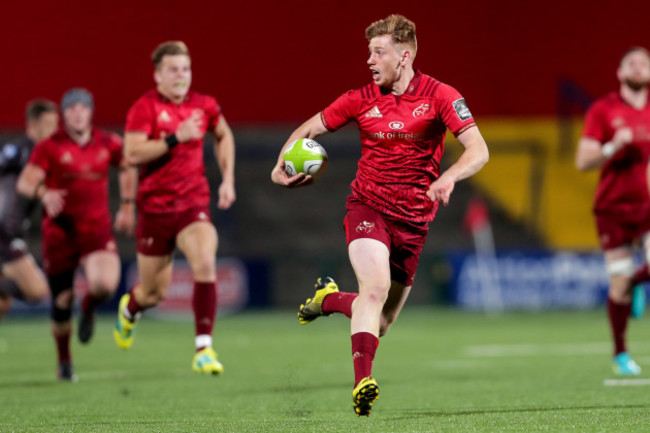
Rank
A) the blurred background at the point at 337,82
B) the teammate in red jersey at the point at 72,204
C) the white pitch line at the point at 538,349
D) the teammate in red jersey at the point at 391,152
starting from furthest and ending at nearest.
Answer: the blurred background at the point at 337,82, the white pitch line at the point at 538,349, the teammate in red jersey at the point at 72,204, the teammate in red jersey at the point at 391,152

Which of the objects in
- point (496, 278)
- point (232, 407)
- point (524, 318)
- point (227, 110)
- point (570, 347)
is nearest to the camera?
point (232, 407)

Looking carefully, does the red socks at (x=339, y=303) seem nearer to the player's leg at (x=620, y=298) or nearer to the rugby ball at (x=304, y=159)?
the rugby ball at (x=304, y=159)

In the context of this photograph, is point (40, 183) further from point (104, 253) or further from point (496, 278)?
point (496, 278)

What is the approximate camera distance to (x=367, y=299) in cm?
618

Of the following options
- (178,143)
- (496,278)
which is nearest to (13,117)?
(496,278)

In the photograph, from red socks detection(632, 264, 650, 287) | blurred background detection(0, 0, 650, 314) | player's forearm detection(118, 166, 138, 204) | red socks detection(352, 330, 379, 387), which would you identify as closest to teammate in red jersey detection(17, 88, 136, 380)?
player's forearm detection(118, 166, 138, 204)

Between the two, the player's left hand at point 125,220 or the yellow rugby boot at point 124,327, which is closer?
the yellow rugby boot at point 124,327

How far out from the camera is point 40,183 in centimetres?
953

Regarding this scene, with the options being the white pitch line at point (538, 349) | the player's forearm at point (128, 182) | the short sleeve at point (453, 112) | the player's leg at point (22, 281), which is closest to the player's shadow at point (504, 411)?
the short sleeve at point (453, 112)

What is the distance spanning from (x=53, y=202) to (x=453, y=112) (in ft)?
14.1

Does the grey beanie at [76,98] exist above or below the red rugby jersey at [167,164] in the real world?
above

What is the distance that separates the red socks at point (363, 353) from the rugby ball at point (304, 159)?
1.04 metres

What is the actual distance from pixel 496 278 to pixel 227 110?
7497 mm

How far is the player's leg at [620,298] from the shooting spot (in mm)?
8922
